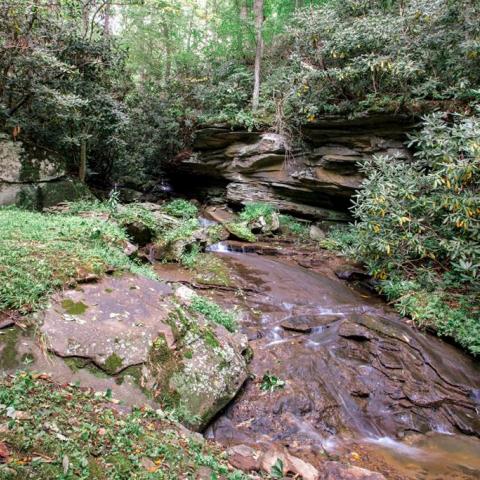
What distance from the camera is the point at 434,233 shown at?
7.69m

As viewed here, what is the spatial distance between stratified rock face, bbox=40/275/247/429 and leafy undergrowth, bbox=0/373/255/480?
18.8 inches

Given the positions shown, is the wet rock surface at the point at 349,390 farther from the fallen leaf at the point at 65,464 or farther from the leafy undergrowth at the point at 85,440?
the fallen leaf at the point at 65,464

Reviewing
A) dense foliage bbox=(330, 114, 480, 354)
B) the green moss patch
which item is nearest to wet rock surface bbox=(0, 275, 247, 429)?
the green moss patch

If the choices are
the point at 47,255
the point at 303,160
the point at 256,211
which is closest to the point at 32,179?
the point at 47,255

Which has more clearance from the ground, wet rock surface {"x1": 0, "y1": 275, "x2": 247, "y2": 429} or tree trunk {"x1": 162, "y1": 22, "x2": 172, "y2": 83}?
tree trunk {"x1": 162, "y1": 22, "x2": 172, "y2": 83}

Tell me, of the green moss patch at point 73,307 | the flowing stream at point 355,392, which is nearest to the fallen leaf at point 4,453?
the green moss patch at point 73,307

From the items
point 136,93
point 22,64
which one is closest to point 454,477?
point 22,64

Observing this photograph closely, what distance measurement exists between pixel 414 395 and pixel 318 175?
800 centimetres

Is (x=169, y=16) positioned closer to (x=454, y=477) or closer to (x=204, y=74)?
(x=204, y=74)

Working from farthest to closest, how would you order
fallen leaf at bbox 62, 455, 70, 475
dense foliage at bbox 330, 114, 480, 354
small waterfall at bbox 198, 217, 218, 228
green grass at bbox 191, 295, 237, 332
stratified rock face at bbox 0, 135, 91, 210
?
small waterfall at bbox 198, 217, 218, 228 → stratified rock face at bbox 0, 135, 91, 210 → dense foliage at bbox 330, 114, 480, 354 → green grass at bbox 191, 295, 237, 332 → fallen leaf at bbox 62, 455, 70, 475

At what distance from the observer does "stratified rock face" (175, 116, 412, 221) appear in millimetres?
10656

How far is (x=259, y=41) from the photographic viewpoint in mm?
13875

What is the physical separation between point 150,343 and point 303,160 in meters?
Answer: 9.77

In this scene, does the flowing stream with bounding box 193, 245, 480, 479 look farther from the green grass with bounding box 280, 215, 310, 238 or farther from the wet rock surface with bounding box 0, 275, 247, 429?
the green grass with bounding box 280, 215, 310, 238
